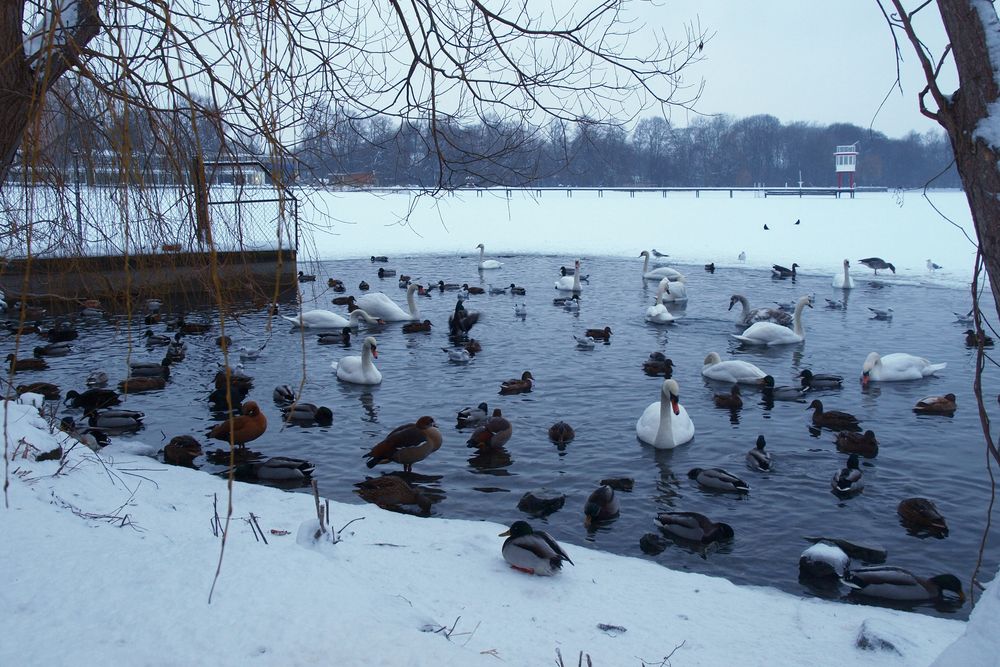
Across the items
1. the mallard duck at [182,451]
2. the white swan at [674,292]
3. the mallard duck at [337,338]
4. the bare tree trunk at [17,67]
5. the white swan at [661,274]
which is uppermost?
the bare tree trunk at [17,67]

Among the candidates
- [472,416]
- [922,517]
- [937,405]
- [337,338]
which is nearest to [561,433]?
[472,416]

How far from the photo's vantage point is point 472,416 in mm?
11023

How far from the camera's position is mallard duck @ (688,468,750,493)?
865 cm

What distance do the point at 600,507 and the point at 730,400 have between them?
4.83 m

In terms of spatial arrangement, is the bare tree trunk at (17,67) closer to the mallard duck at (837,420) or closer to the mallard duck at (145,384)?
the mallard duck at (145,384)

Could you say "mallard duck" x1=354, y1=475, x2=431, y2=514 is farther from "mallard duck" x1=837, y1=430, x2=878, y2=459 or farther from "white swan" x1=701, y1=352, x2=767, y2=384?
"white swan" x1=701, y1=352, x2=767, y2=384

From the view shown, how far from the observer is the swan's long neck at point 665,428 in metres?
10.1

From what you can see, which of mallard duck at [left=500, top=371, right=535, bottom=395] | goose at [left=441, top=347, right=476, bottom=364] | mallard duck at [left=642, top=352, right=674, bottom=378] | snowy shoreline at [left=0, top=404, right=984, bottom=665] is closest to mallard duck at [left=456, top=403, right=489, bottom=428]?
mallard duck at [left=500, top=371, right=535, bottom=395]

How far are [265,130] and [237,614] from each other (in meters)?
2.38

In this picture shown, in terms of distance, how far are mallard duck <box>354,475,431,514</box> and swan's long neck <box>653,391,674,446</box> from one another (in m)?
3.20

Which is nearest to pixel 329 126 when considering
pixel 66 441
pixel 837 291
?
pixel 66 441

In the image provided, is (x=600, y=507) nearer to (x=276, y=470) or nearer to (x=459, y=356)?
(x=276, y=470)

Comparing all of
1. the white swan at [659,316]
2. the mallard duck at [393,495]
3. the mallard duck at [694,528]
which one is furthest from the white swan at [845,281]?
the mallard duck at [393,495]

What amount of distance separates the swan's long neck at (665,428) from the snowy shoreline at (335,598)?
3132mm
